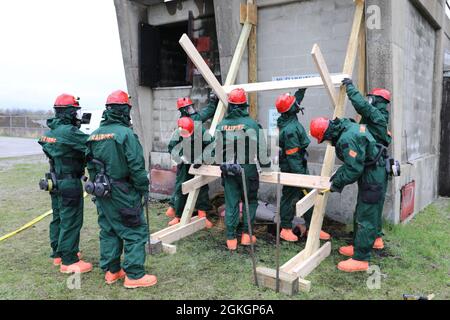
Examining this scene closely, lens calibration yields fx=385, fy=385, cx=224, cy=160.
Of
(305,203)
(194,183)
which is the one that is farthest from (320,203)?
(194,183)

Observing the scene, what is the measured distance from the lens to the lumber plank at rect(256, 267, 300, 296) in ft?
12.8

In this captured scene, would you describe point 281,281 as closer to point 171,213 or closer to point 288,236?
point 288,236

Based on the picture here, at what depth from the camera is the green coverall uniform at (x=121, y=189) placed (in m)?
3.96

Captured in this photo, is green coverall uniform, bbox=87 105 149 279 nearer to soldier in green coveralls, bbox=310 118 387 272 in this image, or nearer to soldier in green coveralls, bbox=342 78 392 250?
soldier in green coveralls, bbox=310 118 387 272

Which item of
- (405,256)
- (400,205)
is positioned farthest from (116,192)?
(400,205)

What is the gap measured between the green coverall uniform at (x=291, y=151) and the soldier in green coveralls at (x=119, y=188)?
222cm

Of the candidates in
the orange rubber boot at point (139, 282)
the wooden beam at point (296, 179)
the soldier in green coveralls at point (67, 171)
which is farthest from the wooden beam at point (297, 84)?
the orange rubber boot at point (139, 282)

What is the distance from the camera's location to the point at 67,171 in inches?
178

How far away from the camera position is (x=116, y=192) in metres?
4.00

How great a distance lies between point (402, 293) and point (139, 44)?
21.0ft

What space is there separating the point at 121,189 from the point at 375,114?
325cm

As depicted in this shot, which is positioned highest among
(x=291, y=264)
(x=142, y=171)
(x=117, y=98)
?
(x=117, y=98)

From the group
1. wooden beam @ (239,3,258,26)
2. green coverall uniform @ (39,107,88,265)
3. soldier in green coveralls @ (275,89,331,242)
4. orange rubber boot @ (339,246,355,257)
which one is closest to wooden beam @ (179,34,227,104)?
soldier in green coveralls @ (275,89,331,242)

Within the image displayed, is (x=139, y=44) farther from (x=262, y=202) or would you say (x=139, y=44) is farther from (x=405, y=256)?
(x=405, y=256)
